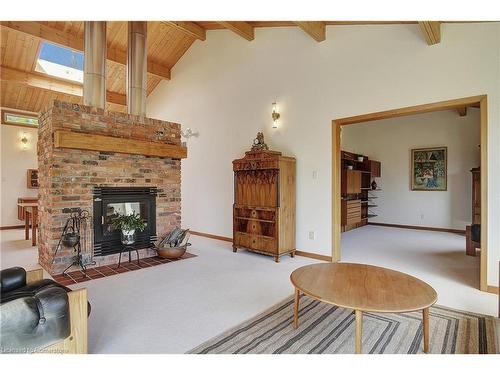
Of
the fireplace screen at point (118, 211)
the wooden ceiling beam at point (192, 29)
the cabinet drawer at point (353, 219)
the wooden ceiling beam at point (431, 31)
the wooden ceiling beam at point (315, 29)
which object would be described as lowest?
the cabinet drawer at point (353, 219)

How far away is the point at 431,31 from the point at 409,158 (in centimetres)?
495

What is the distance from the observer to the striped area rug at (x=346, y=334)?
179 centimetres

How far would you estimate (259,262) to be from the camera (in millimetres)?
3967

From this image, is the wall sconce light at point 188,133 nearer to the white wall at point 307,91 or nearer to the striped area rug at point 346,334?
the white wall at point 307,91

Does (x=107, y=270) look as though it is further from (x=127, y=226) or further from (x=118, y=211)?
(x=118, y=211)

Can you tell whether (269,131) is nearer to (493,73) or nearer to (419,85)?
(419,85)

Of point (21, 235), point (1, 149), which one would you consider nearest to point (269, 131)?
point (21, 235)

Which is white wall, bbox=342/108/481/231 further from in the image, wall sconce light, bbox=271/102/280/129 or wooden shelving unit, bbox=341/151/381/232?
wall sconce light, bbox=271/102/280/129

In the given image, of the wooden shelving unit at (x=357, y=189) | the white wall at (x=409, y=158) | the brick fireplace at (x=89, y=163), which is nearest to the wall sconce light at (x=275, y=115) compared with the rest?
the brick fireplace at (x=89, y=163)

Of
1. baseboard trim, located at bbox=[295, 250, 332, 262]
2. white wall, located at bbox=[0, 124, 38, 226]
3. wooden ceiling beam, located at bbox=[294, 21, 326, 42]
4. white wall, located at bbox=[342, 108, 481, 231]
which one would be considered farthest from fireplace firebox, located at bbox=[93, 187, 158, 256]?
white wall, located at bbox=[342, 108, 481, 231]

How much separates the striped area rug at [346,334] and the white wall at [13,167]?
7670 mm

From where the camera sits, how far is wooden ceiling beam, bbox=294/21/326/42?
3.75 meters

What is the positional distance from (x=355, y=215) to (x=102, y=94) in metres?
6.24

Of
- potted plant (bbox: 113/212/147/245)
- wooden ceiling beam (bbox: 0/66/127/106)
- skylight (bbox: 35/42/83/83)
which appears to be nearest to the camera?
potted plant (bbox: 113/212/147/245)
